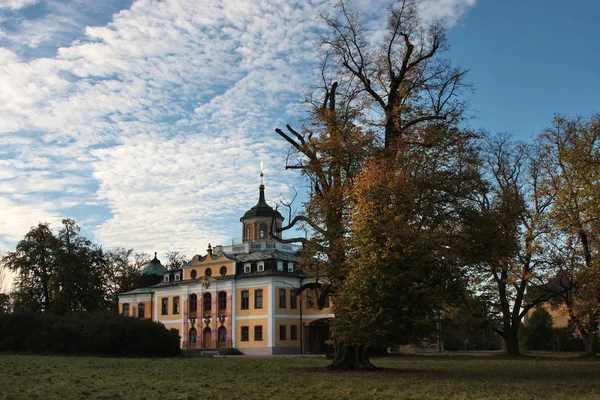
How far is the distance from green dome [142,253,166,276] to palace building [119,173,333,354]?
576 centimetres

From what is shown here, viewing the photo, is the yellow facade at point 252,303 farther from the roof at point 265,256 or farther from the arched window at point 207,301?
the arched window at point 207,301

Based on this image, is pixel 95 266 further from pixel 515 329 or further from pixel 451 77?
pixel 451 77

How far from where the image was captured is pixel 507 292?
38094mm

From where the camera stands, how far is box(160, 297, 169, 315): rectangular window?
189 feet

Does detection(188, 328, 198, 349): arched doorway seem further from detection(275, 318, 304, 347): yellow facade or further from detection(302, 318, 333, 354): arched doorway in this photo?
detection(302, 318, 333, 354): arched doorway

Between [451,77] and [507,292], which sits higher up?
[451,77]

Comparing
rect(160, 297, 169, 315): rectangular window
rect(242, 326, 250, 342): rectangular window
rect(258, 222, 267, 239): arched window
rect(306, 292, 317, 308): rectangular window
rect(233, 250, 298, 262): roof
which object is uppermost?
rect(258, 222, 267, 239): arched window

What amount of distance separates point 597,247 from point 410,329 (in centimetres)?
1181

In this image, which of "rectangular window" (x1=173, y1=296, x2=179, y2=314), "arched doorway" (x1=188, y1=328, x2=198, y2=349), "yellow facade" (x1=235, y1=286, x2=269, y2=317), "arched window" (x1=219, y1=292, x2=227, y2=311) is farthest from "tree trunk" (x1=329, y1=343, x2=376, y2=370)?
"rectangular window" (x1=173, y1=296, x2=179, y2=314)

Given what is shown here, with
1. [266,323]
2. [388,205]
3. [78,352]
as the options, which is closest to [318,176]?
[388,205]

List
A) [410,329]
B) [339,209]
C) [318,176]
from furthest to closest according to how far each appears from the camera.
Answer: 1. [318,176]
2. [339,209]
3. [410,329]

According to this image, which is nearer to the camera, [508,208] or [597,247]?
[508,208]

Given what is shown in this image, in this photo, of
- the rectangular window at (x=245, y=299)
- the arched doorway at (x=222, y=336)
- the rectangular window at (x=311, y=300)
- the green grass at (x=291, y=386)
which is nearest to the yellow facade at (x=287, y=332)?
the rectangular window at (x=245, y=299)

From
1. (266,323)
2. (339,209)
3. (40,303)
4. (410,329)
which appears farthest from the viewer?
(40,303)
